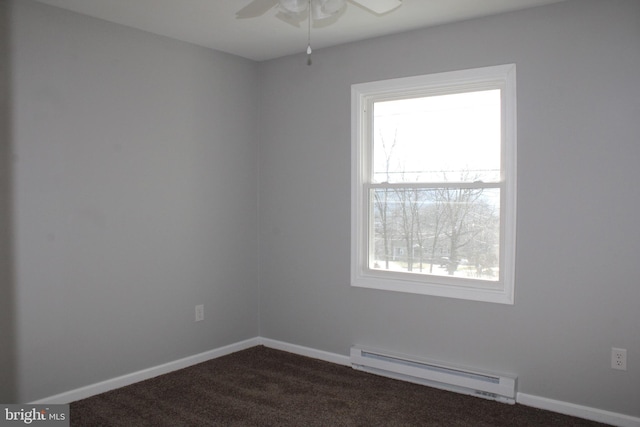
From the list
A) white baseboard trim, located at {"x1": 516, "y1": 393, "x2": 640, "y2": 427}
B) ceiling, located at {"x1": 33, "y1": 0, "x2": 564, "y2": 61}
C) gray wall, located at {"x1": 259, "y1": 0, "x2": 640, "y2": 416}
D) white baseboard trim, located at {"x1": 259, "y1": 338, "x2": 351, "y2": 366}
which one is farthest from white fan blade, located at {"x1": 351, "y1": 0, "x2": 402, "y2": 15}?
white baseboard trim, located at {"x1": 259, "y1": 338, "x2": 351, "y2": 366}

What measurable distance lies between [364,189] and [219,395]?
5.89 feet

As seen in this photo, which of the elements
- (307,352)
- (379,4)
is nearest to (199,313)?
(307,352)

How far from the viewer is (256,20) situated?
3.29 meters

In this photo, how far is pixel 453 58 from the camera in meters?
3.35

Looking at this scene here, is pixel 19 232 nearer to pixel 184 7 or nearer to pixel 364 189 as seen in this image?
pixel 184 7

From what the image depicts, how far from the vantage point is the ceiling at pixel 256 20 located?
299cm

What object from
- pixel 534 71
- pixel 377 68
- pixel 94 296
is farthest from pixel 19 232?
pixel 534 71

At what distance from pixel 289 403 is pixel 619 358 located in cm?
196

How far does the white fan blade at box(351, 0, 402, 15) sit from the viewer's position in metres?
2.41

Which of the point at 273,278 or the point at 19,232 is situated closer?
the point at 19,232

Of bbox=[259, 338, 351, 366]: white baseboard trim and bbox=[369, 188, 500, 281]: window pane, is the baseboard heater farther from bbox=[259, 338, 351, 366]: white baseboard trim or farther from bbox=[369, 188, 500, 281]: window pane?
bbox=[369, 188, 500, 281]: window pane

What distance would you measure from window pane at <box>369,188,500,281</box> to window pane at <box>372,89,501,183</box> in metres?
0.12

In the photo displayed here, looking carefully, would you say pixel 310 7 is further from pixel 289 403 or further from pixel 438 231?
pixel 289 403

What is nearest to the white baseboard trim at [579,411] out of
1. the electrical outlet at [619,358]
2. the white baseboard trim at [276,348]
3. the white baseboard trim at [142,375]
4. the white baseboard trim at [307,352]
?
the white baseboard trim at [276,348]
